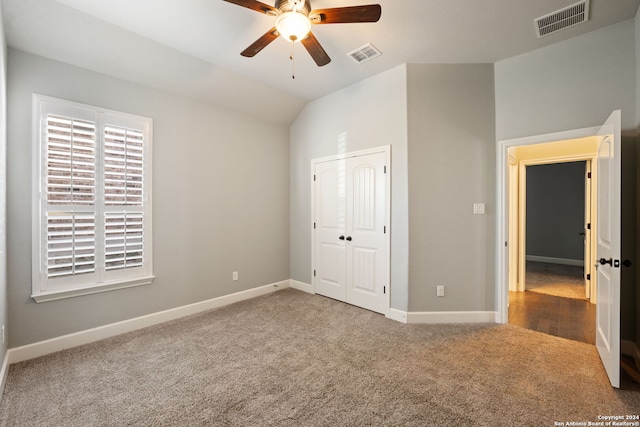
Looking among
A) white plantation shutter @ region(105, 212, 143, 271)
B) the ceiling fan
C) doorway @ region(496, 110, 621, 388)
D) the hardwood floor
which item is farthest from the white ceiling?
the hardwood floor

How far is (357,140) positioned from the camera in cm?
388

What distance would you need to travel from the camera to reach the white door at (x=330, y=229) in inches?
162

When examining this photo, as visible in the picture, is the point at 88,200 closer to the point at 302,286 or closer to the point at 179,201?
the point at 179,201

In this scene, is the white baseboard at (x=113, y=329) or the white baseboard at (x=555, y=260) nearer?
the white baseboard at (x=113, y=329)

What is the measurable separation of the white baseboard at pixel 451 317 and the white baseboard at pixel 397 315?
0.05 m

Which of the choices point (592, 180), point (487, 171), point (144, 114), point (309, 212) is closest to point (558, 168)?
point (592, 180)

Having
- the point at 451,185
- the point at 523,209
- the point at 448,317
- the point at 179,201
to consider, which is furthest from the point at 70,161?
the point at 523,209

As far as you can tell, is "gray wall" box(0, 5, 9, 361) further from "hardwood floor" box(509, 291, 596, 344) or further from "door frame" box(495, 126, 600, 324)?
"hardwood floor" box(509, 291, 596, 344)

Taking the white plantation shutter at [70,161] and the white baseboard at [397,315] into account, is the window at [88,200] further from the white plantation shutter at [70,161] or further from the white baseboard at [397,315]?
the white baseboard at [397,315]

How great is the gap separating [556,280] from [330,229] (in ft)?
14.5

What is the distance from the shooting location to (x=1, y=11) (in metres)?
2.19

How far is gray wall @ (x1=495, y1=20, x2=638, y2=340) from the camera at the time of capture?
101 inches

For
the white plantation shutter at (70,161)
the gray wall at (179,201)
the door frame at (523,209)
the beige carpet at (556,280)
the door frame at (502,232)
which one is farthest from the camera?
the beige carpet at (556,280)

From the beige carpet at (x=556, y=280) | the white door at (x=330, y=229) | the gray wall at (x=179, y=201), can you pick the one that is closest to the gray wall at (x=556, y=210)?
the beige carpet at (x=556, y=280)
